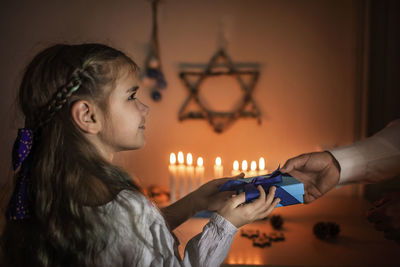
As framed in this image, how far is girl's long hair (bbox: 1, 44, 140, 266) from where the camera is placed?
0.70 metres

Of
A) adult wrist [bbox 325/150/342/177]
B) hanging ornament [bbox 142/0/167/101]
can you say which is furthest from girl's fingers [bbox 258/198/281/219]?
hanging ornament [bbox 142/0/167/101]

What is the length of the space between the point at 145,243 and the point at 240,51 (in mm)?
1088

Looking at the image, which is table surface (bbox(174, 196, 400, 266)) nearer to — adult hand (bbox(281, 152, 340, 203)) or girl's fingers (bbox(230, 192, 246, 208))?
adult hand (bbox(281, 152, 340, 203))

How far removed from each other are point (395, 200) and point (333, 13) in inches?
35.2

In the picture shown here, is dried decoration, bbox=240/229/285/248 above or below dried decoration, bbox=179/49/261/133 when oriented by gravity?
below

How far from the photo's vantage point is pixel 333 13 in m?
1.46

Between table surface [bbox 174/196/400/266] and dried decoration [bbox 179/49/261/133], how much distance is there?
48 centimetres

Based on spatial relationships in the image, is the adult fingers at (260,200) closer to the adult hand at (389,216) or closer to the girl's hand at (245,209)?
the girl's hand at (245,209)

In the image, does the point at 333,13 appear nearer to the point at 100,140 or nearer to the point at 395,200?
the point at 395,200

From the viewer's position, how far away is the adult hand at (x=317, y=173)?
3.51 feet

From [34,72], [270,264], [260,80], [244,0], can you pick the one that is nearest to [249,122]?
Result: [260,80]

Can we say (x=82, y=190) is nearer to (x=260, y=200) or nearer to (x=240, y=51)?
(x=260, y=200)

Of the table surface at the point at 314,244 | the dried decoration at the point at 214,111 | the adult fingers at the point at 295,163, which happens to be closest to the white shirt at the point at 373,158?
the adult fingers at the point at 295,163

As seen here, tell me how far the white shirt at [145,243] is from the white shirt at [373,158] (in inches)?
22.1
